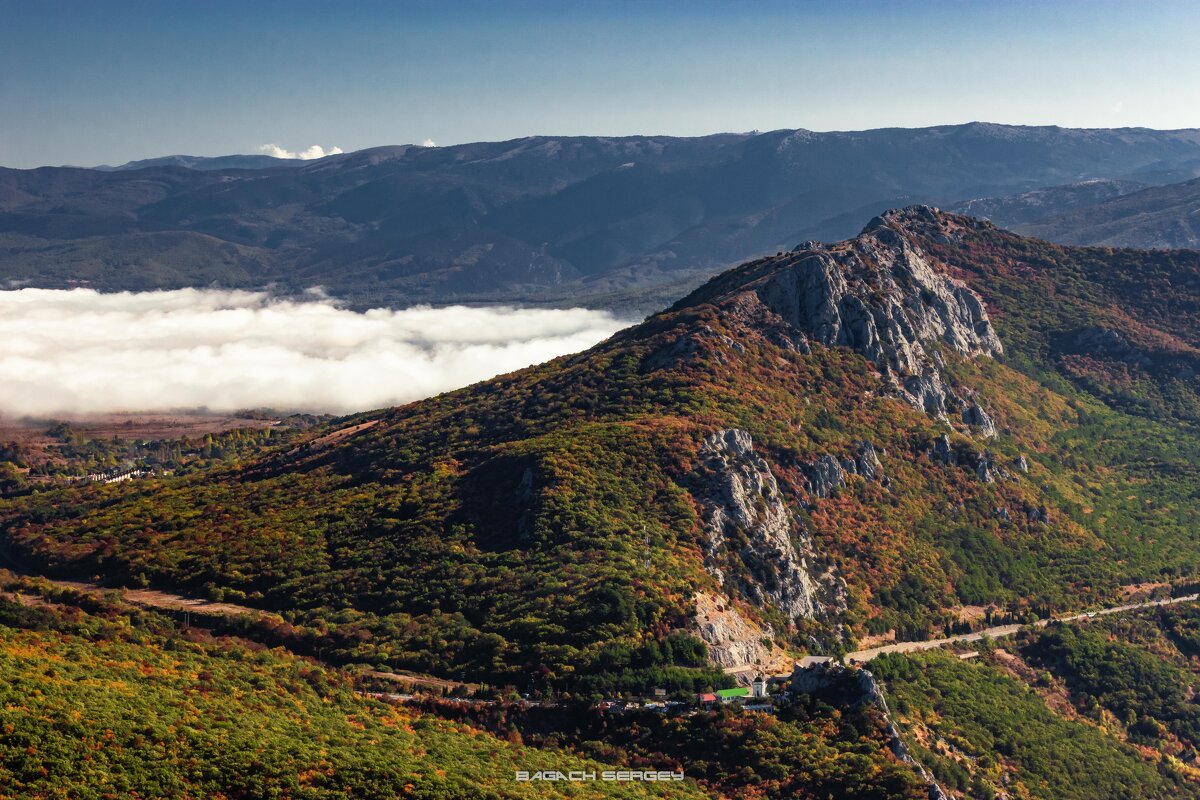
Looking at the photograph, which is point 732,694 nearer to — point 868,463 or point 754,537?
point 754,537

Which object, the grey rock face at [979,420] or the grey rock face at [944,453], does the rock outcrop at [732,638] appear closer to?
the grey rock face at [944,453]

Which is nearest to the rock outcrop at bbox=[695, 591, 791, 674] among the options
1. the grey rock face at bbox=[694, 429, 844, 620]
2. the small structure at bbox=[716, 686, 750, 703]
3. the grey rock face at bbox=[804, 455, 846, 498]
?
the small structure at bbox=[716, 686, 750, 703]

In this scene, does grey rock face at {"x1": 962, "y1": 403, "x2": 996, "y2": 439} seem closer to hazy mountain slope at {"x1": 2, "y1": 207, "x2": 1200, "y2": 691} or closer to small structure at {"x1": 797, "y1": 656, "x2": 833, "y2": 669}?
hazy mountain slope at {"x1": 2, "y1": 207, "x2": 1200, "y2": 691}

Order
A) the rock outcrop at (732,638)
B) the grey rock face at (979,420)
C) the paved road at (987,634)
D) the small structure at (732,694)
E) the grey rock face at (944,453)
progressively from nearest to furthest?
1. the small structure at (732,694)
2. the rock outcrop at (732,638)
3. the paved road at (987,634)
4. the grey rock face at (944,453)
5. the grey rock face at (979,420)

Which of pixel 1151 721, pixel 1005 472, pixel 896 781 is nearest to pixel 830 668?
pixel 896 781

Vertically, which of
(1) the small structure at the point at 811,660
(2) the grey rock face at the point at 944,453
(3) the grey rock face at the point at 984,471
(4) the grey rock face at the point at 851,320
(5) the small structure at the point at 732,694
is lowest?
(1) the small structure at the point at 811,660

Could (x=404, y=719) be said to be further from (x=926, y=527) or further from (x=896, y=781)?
(x=926, y=527)

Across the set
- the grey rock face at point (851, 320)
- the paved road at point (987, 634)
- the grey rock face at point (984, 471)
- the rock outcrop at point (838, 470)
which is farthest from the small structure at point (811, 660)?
the grey rock face at point (851, 320)
